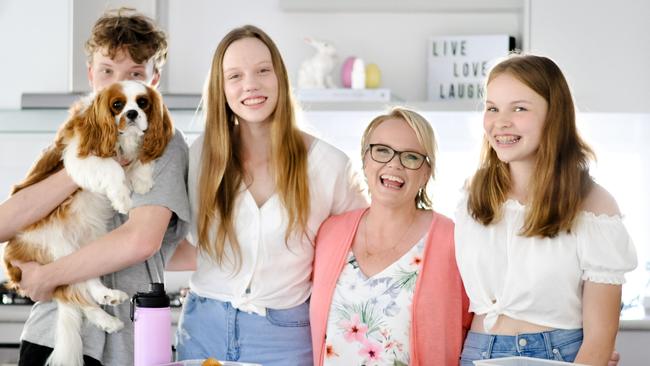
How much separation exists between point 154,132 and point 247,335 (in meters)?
0.50

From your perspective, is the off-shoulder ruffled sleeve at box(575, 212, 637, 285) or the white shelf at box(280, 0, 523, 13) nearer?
the off-shoulder ruffled sleeve at box(575, 212, 637, 285)

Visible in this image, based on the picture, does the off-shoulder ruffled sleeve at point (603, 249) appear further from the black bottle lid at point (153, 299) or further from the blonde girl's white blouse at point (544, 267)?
the black bottle lid at point (153, 299)

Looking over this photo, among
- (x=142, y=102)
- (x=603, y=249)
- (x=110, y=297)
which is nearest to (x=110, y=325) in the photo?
(x=110, y=297)

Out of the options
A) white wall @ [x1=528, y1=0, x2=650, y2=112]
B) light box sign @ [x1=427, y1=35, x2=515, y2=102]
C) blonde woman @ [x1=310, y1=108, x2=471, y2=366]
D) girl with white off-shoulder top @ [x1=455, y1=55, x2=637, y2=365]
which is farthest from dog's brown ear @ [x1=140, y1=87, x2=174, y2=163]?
white wall @ [x1=528, y1=0, x2=650, y2=112]

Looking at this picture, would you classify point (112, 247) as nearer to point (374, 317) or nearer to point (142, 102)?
point (142, 102)

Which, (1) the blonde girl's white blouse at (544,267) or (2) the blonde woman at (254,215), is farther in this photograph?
(2) the blonde woman at (254,215)

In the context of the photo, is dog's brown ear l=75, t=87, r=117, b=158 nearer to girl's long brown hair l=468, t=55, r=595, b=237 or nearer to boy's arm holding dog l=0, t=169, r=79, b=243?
boy's arm holding dog l=0, t=169, r=79, b=243

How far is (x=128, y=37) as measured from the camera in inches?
90.5

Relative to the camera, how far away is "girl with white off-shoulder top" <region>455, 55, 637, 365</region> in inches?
76.5

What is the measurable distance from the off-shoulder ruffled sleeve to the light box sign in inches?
63.0

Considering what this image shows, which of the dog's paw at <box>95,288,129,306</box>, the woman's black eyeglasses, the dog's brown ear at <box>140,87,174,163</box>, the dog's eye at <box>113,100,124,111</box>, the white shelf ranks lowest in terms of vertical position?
the dog's paw at <box>95,288,129,306</box>

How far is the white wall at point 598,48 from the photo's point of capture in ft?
11.2

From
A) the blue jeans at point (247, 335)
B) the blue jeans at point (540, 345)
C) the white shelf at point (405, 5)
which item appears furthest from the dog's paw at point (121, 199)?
the white shelf at point (405, 5)

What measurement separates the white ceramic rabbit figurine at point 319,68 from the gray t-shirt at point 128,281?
137 cm
